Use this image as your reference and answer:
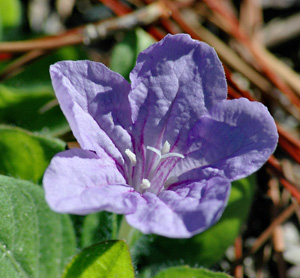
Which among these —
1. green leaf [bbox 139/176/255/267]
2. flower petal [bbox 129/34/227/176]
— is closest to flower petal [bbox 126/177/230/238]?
flower petal [bbox 129/34/227/176]

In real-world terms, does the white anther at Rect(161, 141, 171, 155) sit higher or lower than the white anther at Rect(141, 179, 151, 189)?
higher

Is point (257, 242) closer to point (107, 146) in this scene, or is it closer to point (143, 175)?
point (143, 175)

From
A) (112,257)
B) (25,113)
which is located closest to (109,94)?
(112,257)

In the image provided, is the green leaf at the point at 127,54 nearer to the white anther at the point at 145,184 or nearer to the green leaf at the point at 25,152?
the green leaf at the point at 25,152

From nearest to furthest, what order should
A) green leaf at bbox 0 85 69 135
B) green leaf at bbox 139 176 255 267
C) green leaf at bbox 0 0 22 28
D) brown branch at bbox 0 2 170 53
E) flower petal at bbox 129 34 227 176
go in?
flower petal at bbox 129 34 227 176 → green leaf at bbox 139 176 255 267 → green leaf at bbox 0 85 69 135 → brown branch at bbox 0 2 170 53 → green leaf at bbox 0 0 22 28

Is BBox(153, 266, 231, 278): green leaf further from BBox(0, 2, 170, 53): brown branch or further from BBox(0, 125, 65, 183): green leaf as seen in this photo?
BBox(0, 2, 170, 53): brown branch

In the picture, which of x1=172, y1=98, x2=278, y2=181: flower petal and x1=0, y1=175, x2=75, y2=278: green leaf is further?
x1=0, y1=175, x2=75, y2=278: green leaf

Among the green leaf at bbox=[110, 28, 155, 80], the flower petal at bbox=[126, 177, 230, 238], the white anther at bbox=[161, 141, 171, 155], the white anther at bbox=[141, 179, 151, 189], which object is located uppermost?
the flower petal at bbox=[126, 177, 230, 238]
